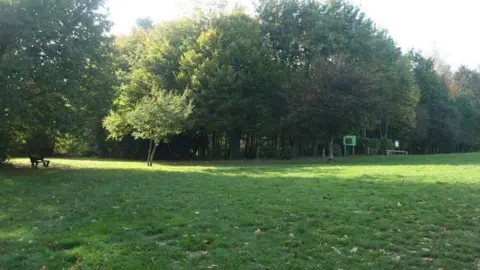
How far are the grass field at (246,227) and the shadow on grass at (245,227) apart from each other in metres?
0.02

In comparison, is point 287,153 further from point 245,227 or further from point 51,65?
point 245,227

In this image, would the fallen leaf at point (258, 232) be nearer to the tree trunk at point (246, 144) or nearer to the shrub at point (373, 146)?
the tree trunk at point (246, 144)

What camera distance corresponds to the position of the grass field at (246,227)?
595 centimetres

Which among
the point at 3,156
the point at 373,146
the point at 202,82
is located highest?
the point at 202,82

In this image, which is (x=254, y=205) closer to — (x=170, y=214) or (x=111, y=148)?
(x=170, y=214)

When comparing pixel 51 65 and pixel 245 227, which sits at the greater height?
pixel 51 65

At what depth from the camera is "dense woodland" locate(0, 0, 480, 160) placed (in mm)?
19797

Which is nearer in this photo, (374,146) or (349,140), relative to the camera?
(349,140)

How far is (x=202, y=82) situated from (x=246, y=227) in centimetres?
2712

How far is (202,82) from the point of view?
34.1 m

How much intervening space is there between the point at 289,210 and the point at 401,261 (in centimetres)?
385

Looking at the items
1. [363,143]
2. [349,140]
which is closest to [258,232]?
[349,140]

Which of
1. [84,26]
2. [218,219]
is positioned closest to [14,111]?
[84,26]

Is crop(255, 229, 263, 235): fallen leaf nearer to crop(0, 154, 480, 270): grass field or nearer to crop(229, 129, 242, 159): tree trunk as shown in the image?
crop(0, 154, 480, 270): grass field
